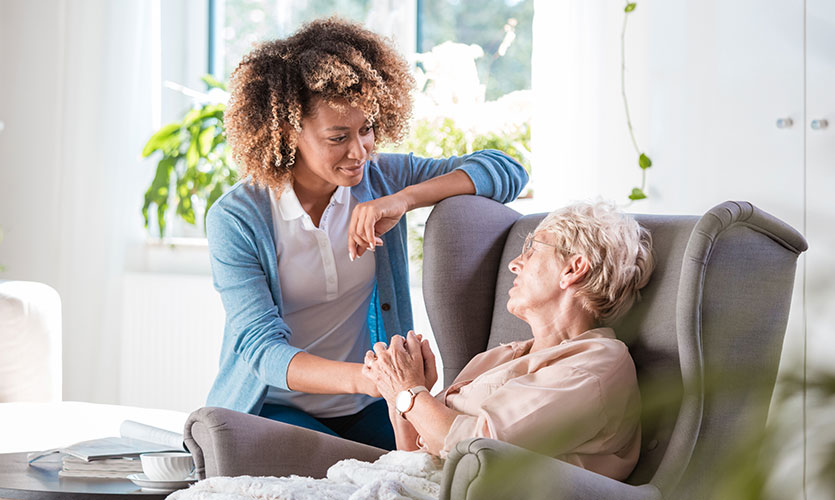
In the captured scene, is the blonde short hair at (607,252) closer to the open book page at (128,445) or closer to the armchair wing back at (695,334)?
the armchair wing back at (695,334)

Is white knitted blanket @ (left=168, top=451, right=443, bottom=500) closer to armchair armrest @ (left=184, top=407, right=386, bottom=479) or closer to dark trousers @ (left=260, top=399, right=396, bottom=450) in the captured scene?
armchair armrest @ (left=184, top=407, right=386, bottom=479)

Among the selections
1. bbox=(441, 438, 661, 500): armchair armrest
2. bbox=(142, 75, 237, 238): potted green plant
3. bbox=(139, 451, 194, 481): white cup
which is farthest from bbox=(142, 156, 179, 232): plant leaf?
bbox=(441, 438, 661, 500): armchair armrest

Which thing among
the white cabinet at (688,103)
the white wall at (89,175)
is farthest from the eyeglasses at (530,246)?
the white wall at (89,175)

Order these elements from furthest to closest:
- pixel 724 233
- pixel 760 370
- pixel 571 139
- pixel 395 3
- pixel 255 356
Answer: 1. pixel 395 3
2. pixel 571 139
3. pixel 255 356
4. pixel 724 233
5. pixel 760 370

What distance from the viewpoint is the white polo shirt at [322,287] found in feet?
6.17

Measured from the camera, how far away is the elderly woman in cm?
137

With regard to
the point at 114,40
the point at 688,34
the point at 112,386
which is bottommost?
the point at 112,386

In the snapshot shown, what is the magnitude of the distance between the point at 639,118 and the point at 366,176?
974 millimetres

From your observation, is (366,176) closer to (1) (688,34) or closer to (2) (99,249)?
(1) (688,34)

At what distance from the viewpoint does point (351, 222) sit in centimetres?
180

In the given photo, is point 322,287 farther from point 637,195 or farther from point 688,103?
point 688,103

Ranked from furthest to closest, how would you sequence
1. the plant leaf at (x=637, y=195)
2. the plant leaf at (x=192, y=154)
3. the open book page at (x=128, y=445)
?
the plant leaf at (x=192, y=154), the plant leaf at (x=637, y=195), the open book page at (x=128, y=445)

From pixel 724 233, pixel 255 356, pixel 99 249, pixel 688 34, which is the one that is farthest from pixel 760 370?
pixel 99 249

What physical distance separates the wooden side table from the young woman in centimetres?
36
